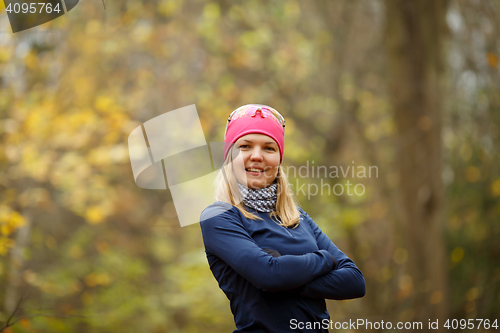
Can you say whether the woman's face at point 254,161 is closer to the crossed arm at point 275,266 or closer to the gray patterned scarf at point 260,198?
the gray patterned scarf at point 260,198

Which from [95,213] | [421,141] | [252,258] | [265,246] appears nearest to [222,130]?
[95,213]

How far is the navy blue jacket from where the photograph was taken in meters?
1.78

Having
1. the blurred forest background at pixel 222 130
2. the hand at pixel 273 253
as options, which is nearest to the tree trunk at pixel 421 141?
the blurred forest background at pixel 222 130

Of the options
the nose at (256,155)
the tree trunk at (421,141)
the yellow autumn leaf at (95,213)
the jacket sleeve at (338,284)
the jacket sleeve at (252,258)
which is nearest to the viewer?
the jacket sleeve at (252,258)

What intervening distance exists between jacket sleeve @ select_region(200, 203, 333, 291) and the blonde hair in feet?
0.29

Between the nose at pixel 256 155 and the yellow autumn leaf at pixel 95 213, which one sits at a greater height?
the nose at pixel 256 155

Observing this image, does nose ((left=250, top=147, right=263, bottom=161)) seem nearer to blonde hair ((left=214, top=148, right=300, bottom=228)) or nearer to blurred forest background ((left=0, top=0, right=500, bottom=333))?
blonde hair ((left=214, top=148, right=300, bottom=228))

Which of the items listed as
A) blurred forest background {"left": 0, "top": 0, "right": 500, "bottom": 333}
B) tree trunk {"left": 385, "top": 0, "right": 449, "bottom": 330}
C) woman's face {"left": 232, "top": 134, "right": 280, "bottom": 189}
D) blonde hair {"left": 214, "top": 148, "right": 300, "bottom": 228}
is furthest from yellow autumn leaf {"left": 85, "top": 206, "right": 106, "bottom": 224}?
woman's face {"left": 232, "top": 134, "right": 280, "bottom": 189}

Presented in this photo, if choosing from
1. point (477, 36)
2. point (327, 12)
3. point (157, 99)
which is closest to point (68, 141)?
point (157, 99)

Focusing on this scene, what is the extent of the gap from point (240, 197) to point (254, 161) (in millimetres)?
182

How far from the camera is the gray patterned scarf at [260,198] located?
2041 millimetres

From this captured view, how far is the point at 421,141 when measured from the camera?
5.59m

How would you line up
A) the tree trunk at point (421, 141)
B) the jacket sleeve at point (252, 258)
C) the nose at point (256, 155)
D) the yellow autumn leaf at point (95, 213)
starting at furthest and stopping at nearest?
1. the yellow autumn leaf at point (95, 213)
2. the tree trunk at point (421, 141)
3. the nose at point (256, 155)
4. the jacket sleeve at point (252, 258)

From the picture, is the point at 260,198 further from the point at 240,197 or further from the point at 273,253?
the point at 273,253
